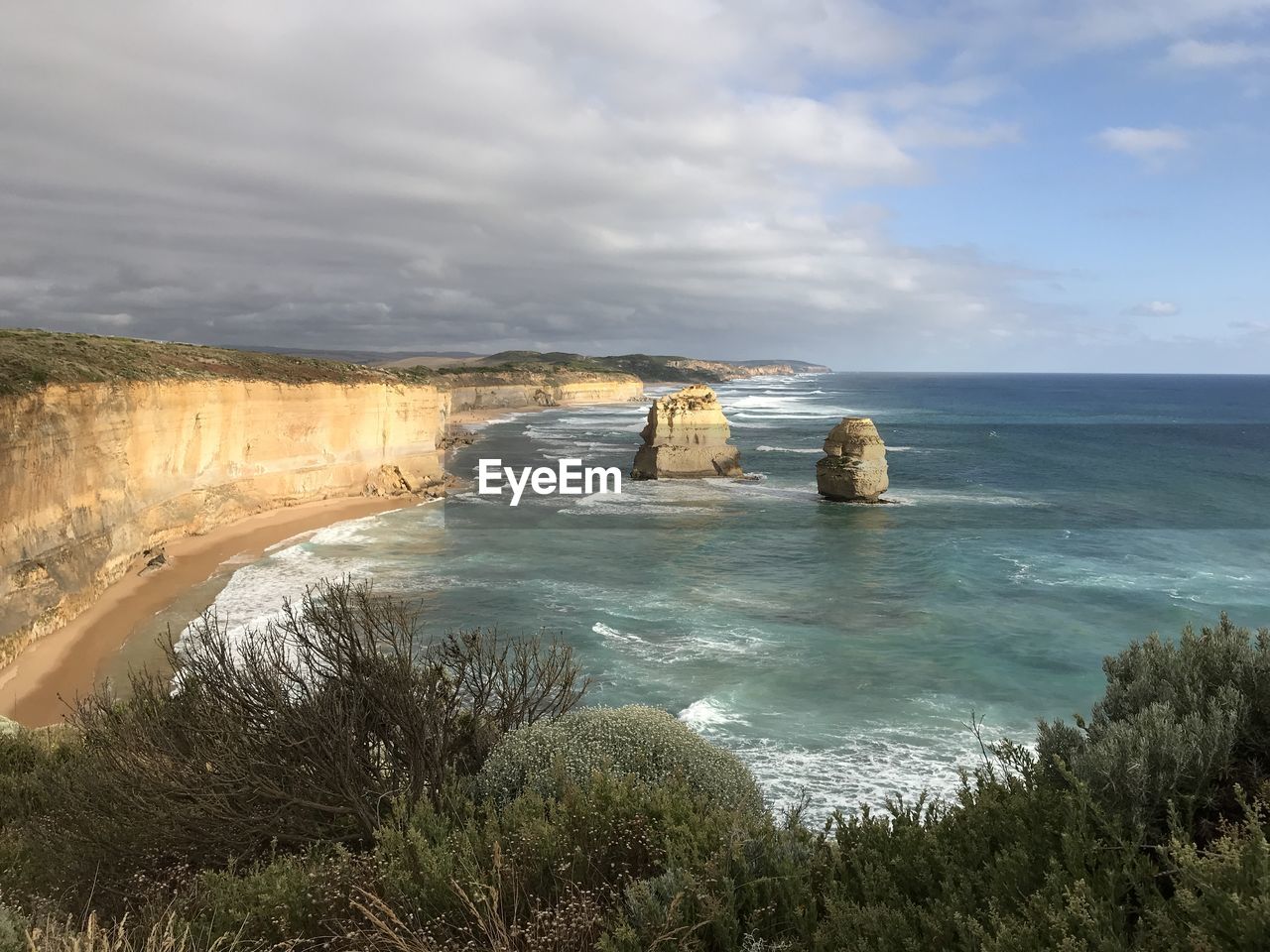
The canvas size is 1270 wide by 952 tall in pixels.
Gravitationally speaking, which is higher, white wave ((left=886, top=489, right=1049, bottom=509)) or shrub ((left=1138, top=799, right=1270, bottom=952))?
shrub ((left=1138, top=799, right=1270, bottom=952))

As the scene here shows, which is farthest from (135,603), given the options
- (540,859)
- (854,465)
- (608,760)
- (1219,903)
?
(854,465)

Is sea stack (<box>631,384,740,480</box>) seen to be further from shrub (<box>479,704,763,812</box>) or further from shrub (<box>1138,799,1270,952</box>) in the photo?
shrub (<box>1138,799,1270,952</box>)

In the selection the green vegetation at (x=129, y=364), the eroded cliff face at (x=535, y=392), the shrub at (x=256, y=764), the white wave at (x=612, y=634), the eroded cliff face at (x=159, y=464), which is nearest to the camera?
the shrub at (x=256, y=764)

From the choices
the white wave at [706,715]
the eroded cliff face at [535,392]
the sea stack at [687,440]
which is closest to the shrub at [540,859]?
the white wave at [706,715]

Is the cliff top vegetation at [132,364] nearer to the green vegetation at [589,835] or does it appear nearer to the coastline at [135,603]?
the coastline at [135,603]

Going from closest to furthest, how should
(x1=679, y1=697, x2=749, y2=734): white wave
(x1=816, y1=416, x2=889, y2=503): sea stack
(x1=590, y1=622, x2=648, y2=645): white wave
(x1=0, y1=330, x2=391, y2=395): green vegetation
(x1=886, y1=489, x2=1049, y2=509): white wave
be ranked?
(x1=679, y1=697, x2=749, y2=734): white wave < (x1=590, y1=622, x2=648, y2=645): white wave < (x1=0, y1=330, x2=391, y2=395): green vegetation < (x1=816, y1=416, x2=889, y2=503): sea stack < (x1=886, y1=489, x2=1049, y2=509): white wave

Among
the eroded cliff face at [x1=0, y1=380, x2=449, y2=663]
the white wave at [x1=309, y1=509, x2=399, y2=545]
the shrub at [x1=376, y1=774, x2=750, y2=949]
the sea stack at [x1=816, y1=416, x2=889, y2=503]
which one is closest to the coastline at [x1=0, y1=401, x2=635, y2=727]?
the eroded cliff face at [x1=0, y1=380, x2=449, y2=663]

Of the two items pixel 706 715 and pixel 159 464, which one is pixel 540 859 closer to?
pixel 706 715
